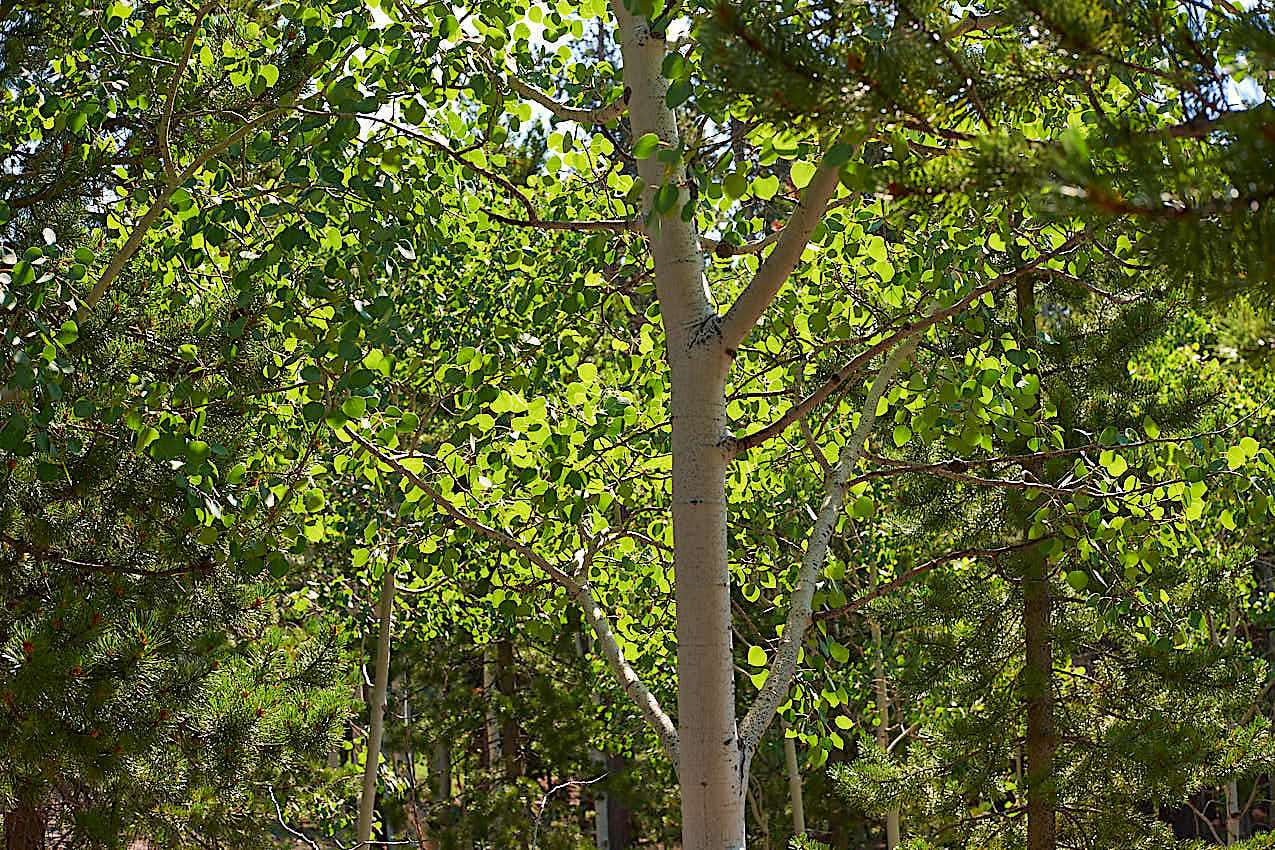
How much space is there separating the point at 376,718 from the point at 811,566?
144 inches

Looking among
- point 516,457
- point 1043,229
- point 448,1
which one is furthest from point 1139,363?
point 448,1

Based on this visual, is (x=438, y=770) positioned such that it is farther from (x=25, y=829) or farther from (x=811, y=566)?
(x=811, y=566)

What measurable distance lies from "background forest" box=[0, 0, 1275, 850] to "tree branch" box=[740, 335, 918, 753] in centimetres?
1

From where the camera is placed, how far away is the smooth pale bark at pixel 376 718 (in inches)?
226

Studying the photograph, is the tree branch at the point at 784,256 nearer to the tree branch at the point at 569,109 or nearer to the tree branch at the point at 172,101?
the tree branch at the point at 569,109

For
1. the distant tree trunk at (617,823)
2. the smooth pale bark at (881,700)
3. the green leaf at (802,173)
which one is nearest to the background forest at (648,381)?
the green leaf at (802,173)

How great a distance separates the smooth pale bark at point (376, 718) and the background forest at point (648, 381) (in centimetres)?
4

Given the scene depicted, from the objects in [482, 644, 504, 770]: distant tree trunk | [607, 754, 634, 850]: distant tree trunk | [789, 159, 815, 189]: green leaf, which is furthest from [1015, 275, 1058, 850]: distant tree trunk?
[607, 754, 634, 850]: distant tree trunk

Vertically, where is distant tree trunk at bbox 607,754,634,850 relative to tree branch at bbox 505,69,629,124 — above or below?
below

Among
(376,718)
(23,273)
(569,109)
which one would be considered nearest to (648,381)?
(569,109)

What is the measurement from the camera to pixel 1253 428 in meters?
3.93

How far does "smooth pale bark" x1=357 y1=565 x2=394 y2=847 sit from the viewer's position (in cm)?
575

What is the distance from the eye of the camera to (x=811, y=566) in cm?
283

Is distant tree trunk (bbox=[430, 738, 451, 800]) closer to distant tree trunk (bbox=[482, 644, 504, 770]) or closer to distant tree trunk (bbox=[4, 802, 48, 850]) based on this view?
distant tree trunk (bbox=[482, 644, 504, 770])
